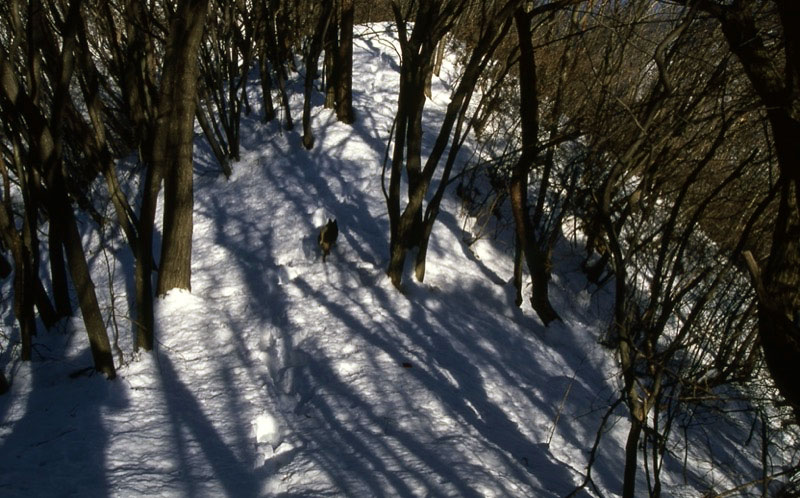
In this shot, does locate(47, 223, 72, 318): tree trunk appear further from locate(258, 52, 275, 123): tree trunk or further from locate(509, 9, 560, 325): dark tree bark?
locate(258, 52, 275, 123): tree trunk

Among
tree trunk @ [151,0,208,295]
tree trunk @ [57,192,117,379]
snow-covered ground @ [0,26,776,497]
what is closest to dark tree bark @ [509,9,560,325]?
snow-covered ground @ [0,26,776,497]

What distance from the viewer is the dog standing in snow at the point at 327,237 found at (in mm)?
6320

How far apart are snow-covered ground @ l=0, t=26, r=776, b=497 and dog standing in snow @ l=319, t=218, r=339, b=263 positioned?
17 cm

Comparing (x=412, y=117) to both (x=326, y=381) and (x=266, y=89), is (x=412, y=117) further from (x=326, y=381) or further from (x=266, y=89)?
(x=266, y=89)

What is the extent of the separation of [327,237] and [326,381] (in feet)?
6.99

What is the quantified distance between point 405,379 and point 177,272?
2373 mm

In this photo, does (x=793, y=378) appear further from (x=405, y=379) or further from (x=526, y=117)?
(x=526, y=117)

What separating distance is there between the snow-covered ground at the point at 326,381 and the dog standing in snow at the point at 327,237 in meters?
0.17

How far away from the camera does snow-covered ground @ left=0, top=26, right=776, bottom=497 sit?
351 cm

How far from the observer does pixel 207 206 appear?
764 cm

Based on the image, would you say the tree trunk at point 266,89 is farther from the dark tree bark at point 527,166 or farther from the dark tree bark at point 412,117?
the dark tree bark at point 527,166

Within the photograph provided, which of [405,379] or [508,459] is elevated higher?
[405,379]

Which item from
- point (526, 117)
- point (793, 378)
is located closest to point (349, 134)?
point (526, 117)

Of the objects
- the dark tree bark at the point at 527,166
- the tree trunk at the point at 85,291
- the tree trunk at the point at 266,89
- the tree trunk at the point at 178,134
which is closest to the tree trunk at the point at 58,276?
the tree trunk at the point at 178,134
